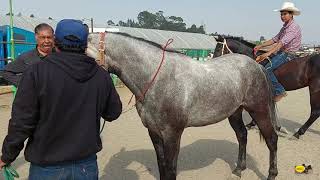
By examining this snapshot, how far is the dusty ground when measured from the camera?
4926 mm

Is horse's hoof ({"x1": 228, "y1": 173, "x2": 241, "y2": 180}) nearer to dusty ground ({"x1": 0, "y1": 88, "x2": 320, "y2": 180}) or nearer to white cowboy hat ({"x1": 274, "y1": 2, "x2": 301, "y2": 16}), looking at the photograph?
dusty ground ({"x1": 0, "y1": 88, "x2": 320, "y2": 180})

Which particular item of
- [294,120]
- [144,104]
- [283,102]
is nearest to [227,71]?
[144,104]

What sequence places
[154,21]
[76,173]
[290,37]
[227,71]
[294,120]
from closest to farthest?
[76,173], [227,71], [290,37], [294,120], [154,21]

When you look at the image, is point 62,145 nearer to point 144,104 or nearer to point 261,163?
point 144,104

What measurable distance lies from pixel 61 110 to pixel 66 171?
1.27ft

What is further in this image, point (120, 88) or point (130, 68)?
point (120, 88)

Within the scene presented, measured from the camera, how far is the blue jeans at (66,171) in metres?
2.11

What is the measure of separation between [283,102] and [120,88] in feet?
20.3

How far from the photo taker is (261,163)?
540cm

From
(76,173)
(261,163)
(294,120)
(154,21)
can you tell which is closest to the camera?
(76,173)

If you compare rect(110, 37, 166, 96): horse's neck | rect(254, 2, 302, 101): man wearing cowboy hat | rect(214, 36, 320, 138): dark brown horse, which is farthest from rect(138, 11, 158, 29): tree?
rect(110, 37, 166, 96): horse's neck

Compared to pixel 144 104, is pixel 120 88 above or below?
below

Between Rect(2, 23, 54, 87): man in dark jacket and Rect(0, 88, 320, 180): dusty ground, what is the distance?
1637mm

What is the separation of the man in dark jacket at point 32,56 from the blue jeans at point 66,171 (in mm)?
1573
